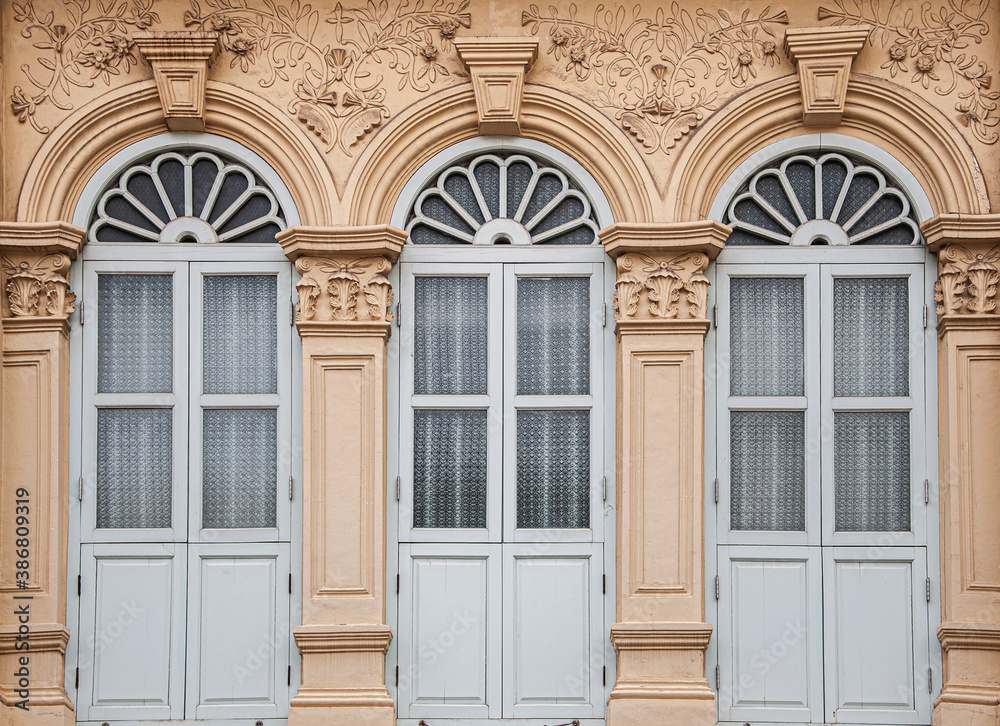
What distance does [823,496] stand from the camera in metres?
7.03

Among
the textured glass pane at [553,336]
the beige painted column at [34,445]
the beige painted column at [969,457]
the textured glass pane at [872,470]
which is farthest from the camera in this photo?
the textured glass pane at [553,336]

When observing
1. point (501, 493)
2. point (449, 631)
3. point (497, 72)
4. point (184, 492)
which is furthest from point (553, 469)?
point (497, 72)

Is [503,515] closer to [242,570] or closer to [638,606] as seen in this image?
[638,606]

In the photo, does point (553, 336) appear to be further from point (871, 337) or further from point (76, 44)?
point (76, 44)

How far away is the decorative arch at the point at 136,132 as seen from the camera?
7.09m

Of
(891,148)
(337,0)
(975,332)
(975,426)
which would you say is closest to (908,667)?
(975,426)

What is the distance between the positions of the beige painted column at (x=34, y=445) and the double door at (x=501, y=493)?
215 cm

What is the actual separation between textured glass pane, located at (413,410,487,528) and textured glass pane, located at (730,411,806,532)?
163cm

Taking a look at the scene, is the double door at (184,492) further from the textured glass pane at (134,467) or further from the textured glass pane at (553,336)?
the textured glass pane at (553,336)

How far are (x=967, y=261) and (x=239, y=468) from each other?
15.8 feet

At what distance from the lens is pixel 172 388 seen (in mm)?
7113

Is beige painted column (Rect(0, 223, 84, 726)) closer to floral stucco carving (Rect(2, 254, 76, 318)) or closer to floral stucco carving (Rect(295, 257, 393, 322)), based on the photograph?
floral stucco carving (Rect(2, 254, 76, 318))

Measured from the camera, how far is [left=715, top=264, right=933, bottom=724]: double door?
22.9 ft

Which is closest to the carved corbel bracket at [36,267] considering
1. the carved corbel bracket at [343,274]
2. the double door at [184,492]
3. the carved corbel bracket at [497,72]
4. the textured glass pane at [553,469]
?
the double door at [184,492]
